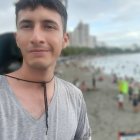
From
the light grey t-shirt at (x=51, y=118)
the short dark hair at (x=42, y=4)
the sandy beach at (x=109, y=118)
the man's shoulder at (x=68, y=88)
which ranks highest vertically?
the short dark hair at (x=42, y=4)

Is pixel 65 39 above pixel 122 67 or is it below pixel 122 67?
above

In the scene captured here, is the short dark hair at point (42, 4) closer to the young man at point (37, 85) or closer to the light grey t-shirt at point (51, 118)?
the young man at point (37, 85)

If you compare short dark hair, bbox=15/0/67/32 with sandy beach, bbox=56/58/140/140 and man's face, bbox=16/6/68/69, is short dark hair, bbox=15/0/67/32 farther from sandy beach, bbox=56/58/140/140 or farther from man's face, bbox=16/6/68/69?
sandy beach, bbox=56/58/140/140

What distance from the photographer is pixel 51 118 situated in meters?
1.46

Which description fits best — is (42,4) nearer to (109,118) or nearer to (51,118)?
(51,118)

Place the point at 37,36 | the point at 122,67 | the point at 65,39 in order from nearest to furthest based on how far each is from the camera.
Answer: the point at 37,36
the point at 65,39
the point at 122,67

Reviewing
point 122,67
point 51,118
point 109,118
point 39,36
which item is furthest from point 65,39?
point 122,67

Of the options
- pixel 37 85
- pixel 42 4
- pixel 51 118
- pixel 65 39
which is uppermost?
pixel 42 4

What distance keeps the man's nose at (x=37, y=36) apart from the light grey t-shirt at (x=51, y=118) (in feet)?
0.70

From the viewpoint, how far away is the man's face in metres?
1.42

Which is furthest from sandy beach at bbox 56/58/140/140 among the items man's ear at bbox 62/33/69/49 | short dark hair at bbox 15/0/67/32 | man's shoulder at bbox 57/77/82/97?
short dark hair at bbox 15/0/67/32

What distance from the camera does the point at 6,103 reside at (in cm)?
135

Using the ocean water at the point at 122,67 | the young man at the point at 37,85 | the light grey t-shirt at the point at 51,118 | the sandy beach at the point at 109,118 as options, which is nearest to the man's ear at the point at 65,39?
the young man at the point at 37,85

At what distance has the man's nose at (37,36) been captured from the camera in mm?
1407
